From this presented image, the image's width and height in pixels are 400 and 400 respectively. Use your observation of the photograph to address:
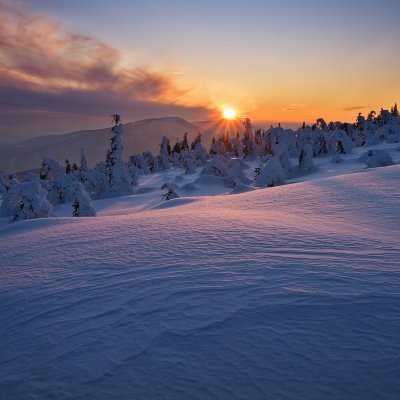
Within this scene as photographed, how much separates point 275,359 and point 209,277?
1.23 metres

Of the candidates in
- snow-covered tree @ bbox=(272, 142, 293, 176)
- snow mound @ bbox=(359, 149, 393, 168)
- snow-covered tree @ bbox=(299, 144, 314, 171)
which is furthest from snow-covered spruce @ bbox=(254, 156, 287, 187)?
snow mound @ bbox=(359, 149, 393, 168)

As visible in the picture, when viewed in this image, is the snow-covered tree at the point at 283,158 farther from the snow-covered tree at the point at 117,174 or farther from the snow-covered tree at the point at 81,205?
the snow-covered tree at the point at 81,205

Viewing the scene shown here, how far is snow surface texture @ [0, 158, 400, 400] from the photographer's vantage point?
5.15 feet

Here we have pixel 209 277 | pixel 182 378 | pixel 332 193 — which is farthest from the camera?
pixel 332 193

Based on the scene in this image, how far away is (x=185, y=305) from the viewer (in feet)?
7.76

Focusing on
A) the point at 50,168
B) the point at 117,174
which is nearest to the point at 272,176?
the point at 117,174

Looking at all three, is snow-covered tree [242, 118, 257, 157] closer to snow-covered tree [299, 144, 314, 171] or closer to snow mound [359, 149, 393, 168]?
snow-covered tree [299, 144, 314, 171]

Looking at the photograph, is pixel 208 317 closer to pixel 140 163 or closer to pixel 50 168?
pixel 50 168

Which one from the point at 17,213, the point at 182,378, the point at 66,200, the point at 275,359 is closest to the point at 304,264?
the point at 275,359

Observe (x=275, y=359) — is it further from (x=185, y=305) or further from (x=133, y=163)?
(x=133, y=163)

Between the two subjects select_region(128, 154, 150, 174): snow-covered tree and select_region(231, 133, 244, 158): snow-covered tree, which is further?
select_region(231, 133, 244, 158): snow-covered tree

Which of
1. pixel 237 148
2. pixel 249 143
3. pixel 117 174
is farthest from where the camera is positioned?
pixel 237 148

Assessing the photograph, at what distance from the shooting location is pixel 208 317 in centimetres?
216

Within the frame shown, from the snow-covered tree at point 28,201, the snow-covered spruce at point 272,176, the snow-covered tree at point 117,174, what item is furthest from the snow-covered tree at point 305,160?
the snow-covered tree at point 28,201
